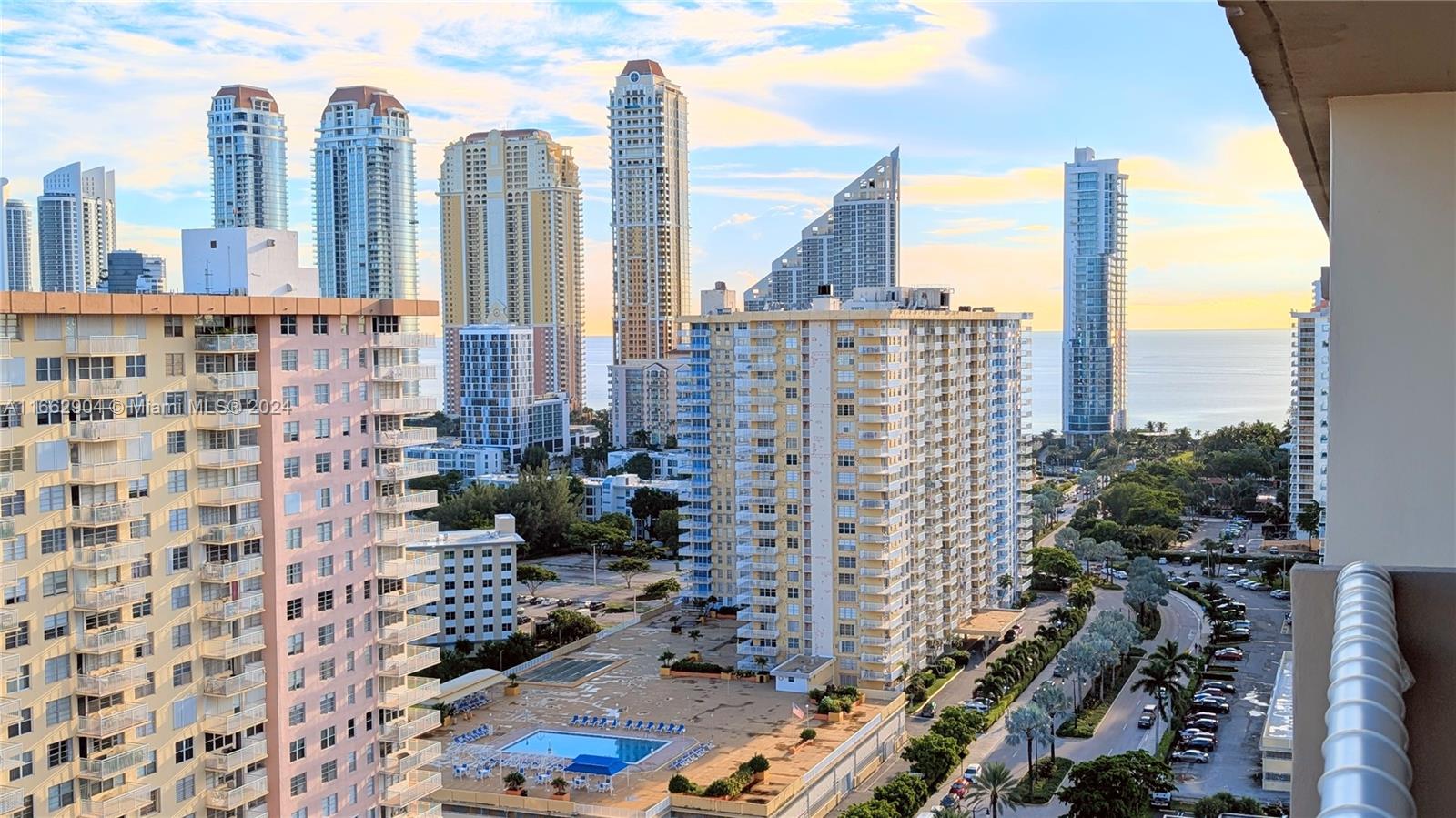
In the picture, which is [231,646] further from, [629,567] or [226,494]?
[629,567]

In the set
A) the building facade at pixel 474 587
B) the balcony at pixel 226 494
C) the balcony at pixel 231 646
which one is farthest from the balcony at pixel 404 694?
the building facade at pixel 474 587

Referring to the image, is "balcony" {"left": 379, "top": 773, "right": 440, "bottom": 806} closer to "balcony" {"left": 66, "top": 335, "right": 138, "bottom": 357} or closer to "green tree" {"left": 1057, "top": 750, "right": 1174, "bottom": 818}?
"balcony" {"left": 66, "top": 335, "right": 138, "bottom": 357}

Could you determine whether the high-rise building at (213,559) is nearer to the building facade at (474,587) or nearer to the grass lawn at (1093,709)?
the grass lawn at (1093,709)

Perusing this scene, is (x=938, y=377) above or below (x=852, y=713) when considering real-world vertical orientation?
above

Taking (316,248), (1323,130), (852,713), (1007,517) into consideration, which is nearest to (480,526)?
(1007,517)

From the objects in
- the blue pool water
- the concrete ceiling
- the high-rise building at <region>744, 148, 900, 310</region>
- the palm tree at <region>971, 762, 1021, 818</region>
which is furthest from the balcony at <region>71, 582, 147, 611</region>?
the high-rise building at <region>744, 148, 900, 310</region>

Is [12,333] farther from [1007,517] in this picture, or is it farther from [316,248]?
[316,248]

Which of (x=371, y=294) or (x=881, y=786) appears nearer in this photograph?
(x=881, y=786)
